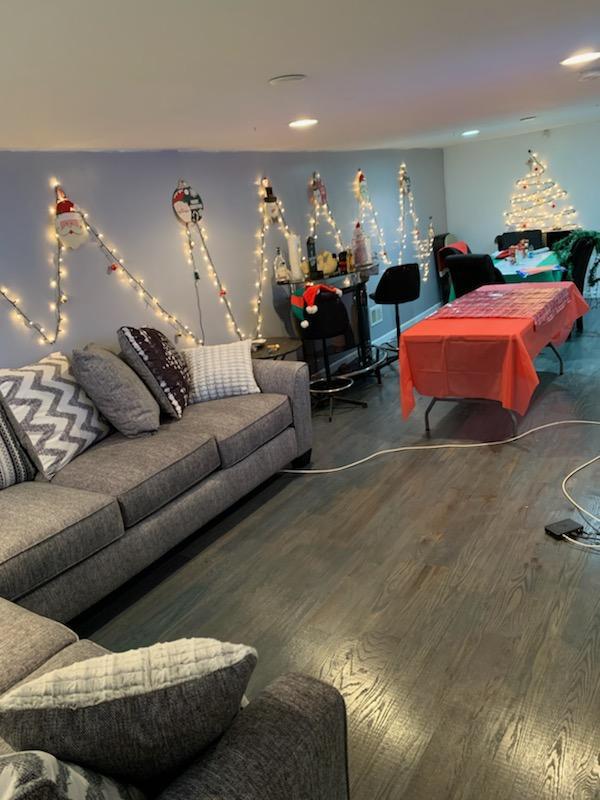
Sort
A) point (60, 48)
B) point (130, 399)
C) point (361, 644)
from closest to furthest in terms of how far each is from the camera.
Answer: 1. point (60, 48)
2. point (361, 644)
3. point (130, 399)

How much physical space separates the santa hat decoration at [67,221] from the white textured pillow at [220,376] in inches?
35.5

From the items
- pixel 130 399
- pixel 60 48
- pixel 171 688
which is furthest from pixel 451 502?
pixel 60 48

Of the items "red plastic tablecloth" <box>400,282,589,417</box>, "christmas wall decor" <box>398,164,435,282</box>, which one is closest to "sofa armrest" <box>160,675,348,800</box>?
"red plastic tablecloth" <box>400,282,589,417</box>

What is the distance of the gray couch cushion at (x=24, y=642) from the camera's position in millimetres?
1566

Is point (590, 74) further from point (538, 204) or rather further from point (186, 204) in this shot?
point (538, 204)

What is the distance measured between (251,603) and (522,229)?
6.71m

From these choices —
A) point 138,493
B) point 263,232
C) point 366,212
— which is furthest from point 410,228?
point 138,493

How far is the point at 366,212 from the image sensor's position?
607 centimetres

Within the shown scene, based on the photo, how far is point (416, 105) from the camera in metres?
3.30

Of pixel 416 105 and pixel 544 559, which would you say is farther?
pixel 416 105

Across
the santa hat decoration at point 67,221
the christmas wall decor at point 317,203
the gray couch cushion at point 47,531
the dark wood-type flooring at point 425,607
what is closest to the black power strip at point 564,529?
the dark wood-type flooring at point 425,607

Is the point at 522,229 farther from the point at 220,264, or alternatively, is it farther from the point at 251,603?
the point at 251,603

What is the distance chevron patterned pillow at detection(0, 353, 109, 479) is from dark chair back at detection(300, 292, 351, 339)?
1789 millimetres

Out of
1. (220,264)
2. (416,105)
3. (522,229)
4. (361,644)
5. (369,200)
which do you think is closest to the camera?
(361,644)
